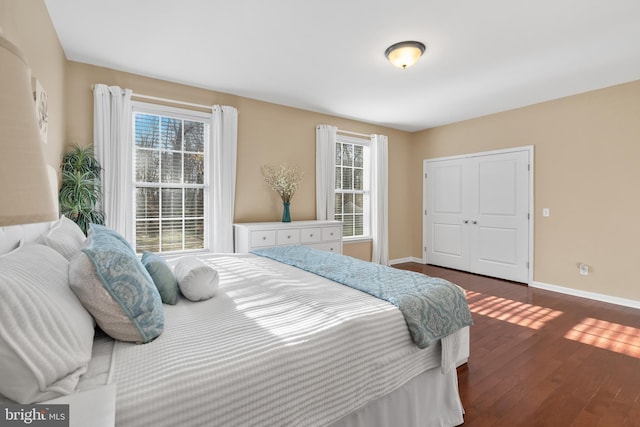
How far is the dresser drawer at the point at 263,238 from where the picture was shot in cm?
379

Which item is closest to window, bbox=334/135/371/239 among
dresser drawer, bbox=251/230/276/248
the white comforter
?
dresser drawer, bbox=251/230/276/248

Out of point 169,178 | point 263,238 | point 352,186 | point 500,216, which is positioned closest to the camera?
point 169,178

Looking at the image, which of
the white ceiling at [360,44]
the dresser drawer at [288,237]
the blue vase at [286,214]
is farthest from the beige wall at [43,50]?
the blue vase at [286,214]

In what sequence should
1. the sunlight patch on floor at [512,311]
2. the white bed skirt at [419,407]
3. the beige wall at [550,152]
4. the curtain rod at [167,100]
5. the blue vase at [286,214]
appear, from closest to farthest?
the white bed skirt at [419,407] < the sunlight patch on floor at [512,311] < the beige wall at [550,152] < the curtain rod at [167,100] < the blue vase at [286,214]

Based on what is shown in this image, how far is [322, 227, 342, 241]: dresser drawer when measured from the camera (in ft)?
14.4

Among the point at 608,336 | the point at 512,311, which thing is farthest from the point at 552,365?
the point at 512,311

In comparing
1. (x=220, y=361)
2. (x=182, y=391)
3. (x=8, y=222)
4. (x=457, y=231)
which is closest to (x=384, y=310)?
(x=220, y=361)

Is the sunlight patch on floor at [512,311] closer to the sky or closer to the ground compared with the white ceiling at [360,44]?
closer to the ground

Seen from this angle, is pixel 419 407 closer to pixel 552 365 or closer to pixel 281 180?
pixel 552 365

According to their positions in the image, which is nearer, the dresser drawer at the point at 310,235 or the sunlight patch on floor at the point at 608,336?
the sunlight patch on floor at the point at 608,336

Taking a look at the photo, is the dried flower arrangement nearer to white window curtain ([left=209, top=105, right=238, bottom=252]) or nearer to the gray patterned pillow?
white window curtain ([left=209, top=105, right=238, bottom=252])

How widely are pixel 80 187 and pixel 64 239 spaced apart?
5.00 ft

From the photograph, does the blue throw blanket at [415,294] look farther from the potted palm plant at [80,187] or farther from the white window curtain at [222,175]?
the potted palm plant at [80,187]

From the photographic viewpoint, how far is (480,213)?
199 inches
